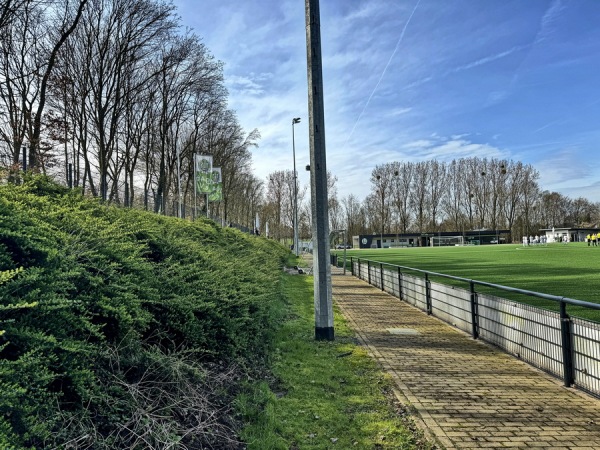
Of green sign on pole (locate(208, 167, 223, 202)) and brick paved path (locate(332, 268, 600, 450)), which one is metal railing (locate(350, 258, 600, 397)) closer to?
brick paved path (locate(332, 268, 600, 450))

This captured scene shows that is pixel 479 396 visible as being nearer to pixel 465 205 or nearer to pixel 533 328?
pixel 533 328

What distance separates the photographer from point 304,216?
75938mm

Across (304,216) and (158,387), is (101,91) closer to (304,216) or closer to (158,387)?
(158,387)


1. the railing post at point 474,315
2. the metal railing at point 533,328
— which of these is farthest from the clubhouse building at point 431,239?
the railing post at point 474,315

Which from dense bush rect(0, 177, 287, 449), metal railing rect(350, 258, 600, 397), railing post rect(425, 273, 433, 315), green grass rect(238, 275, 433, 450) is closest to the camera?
dense bush rect(0, 177, 287, 449)

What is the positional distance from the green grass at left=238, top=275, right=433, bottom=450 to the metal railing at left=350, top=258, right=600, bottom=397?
211 cm

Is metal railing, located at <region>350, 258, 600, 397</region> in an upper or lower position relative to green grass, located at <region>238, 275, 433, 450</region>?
upper

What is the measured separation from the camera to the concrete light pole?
7941 millimetres

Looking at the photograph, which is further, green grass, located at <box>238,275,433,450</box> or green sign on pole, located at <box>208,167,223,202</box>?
green sign on pole, located at <box>208,167,223,202</box>

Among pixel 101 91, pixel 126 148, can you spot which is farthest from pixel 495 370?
pixel 126 148

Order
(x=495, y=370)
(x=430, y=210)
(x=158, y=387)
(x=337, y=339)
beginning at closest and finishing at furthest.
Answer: (x=158, y=387) < (x=495, y=370) < (x=337, y=339) < (x=430, y=210)

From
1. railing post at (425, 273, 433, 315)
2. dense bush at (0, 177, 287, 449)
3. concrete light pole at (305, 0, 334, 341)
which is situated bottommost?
railing post at (425, 273, 433, 315)

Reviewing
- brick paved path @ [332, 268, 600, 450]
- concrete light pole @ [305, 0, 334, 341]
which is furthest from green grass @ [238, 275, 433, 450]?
concrete light pole @ [305, 0, 334, 341]

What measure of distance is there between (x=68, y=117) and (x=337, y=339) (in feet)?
80.0
